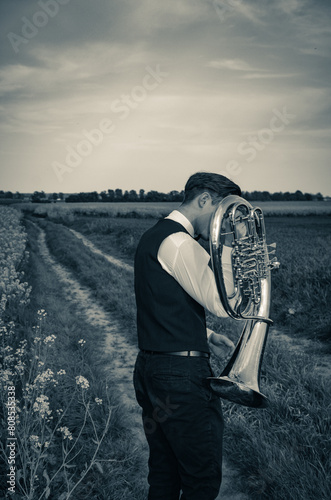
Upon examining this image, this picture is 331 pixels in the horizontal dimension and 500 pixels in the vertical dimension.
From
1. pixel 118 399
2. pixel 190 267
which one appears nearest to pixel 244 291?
pixel 190 267

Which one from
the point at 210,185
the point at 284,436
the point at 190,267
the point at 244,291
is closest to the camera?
the point at 190,267

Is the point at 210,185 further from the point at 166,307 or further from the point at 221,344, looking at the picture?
the point at 221,344

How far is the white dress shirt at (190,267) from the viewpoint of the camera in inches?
72.6

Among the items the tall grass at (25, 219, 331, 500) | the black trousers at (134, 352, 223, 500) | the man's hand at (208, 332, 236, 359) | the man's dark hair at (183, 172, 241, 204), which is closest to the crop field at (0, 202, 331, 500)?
the tall grass at (25, 219, 331, 500)

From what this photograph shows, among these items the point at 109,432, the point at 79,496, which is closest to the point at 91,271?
the point at 109,432

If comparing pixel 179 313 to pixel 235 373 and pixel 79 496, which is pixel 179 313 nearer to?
pixel 235 373

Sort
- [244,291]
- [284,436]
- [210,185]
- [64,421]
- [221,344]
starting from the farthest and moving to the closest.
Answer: [64,421]
[284,436]
[221,344]
[244,291]
[210,185]

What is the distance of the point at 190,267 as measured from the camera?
1.84m

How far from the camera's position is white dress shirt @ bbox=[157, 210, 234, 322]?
1843mm

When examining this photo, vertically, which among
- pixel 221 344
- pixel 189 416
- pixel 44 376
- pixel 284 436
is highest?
pixel 221 344

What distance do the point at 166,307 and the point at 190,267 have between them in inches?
10.4

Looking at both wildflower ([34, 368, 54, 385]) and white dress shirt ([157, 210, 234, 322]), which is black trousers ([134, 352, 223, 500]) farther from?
wildflower ([34, 368, 54, 385])

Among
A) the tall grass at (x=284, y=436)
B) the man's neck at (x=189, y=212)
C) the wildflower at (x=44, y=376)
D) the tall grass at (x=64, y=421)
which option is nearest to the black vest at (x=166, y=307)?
the man's neck at (x=189, y=212)

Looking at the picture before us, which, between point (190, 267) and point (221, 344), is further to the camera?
point (221, 344)
